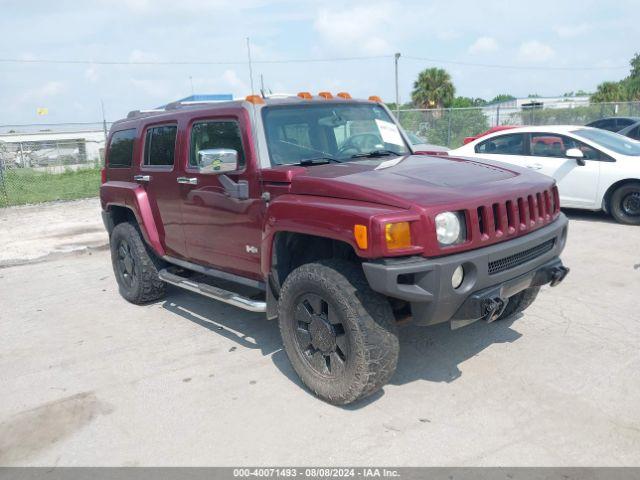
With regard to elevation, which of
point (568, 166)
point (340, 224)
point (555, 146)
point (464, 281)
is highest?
point (555, 146)

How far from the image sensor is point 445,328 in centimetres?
471

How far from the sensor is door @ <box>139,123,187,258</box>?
4977 millimetres

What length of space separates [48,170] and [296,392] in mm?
20724

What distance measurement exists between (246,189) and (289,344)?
1.18 meters

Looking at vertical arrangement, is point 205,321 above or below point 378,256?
below

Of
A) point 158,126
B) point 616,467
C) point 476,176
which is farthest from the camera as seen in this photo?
point 158,126

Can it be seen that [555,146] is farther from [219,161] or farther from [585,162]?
[219,161]

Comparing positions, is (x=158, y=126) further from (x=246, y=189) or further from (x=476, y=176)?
(x=476, y=176)

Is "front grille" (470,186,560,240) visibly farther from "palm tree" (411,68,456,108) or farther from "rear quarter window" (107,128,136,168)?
"palm tree" (411,68,456,108)

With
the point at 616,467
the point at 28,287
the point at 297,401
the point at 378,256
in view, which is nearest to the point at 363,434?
the point at 297,401

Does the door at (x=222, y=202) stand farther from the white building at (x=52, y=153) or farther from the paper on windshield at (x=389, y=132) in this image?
the white building at (x=52, y=153)

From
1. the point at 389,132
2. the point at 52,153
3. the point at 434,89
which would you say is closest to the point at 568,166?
the point at 389,132

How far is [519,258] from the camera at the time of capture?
353cm

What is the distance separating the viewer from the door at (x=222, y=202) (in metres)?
4.08
